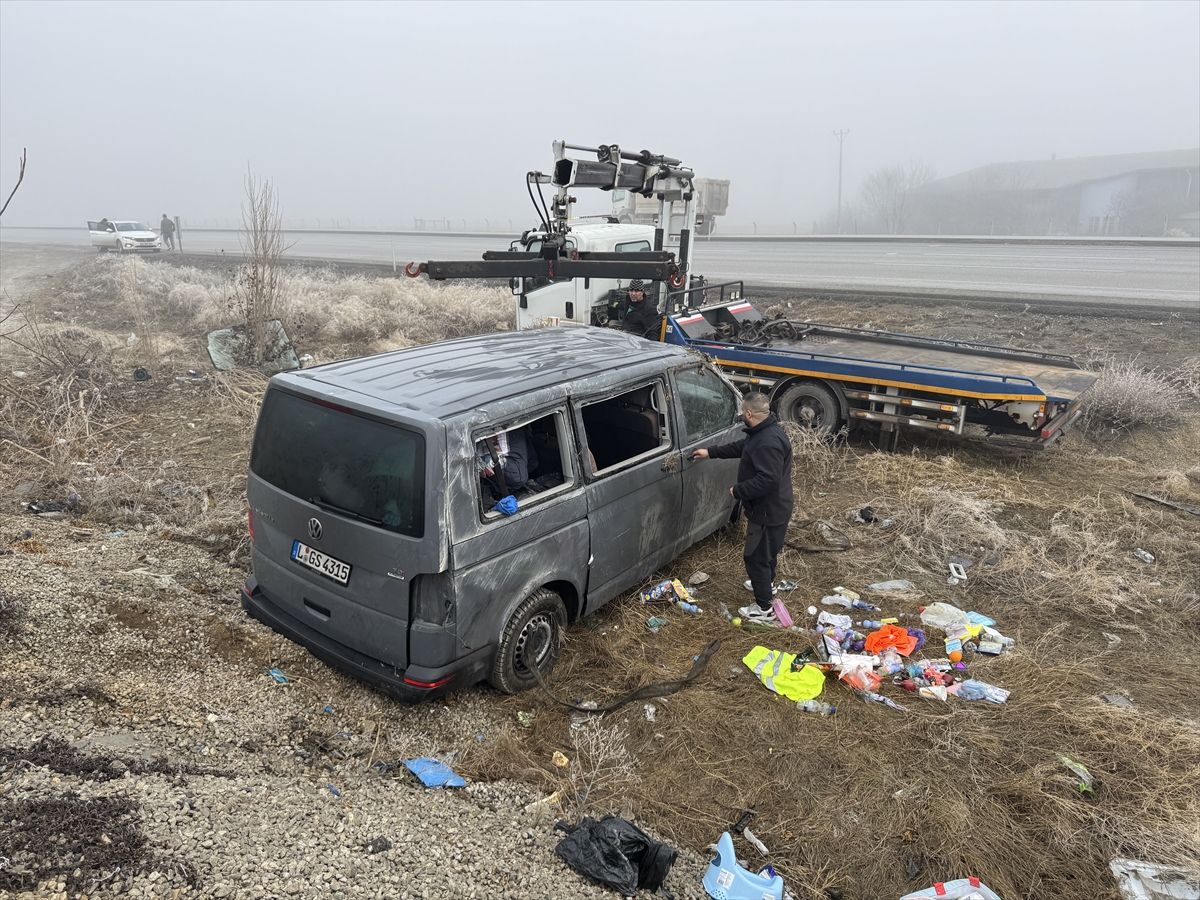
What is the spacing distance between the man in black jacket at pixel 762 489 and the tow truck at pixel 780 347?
4.70ft

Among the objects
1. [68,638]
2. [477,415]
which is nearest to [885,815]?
[477,415]

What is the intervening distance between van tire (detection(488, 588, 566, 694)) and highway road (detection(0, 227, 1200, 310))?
1229 cm

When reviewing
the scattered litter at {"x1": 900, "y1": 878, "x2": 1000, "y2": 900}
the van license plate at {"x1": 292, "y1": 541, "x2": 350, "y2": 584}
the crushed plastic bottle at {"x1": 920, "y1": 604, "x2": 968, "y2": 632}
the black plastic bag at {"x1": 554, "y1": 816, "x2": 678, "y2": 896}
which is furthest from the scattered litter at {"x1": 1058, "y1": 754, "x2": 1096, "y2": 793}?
the van license plate at {"x1": 292, "y1": 541, "x2": 350, "y2": 584}

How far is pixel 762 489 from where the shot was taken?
484cm

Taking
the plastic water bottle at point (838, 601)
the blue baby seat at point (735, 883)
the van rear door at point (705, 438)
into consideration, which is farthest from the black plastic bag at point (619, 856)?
the plastic water bottle at point (838, 601)

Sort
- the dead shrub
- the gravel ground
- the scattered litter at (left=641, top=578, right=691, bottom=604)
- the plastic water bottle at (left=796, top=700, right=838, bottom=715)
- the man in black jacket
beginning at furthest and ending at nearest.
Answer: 1. the dead shrub
2. the scattered litter at (left=641, top=578, right=691, bottom=604)
3. the man in black jacket
4. the plastic water bottle at (left=796, top=700, right=838, bottom=715)
5. the gravel ground

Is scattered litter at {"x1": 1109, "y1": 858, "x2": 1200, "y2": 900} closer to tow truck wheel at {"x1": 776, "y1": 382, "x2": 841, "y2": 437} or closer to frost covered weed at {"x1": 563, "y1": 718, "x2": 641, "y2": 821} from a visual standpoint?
frost covered weed at {"x1": 563, "y1": 718, "x2": 641, "y2": 821}

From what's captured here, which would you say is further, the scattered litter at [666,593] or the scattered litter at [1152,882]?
the scattered litter at [666,593]

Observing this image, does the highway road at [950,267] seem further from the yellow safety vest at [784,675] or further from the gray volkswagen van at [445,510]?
the yellow safety vest at [784,675]

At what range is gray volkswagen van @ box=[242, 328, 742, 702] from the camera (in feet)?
11.5

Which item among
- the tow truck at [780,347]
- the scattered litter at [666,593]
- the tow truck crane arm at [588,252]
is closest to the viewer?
the scattered litter at [666,593]

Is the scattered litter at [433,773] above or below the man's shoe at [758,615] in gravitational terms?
below

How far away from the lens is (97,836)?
2.53 meters

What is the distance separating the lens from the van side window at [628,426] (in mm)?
5102
